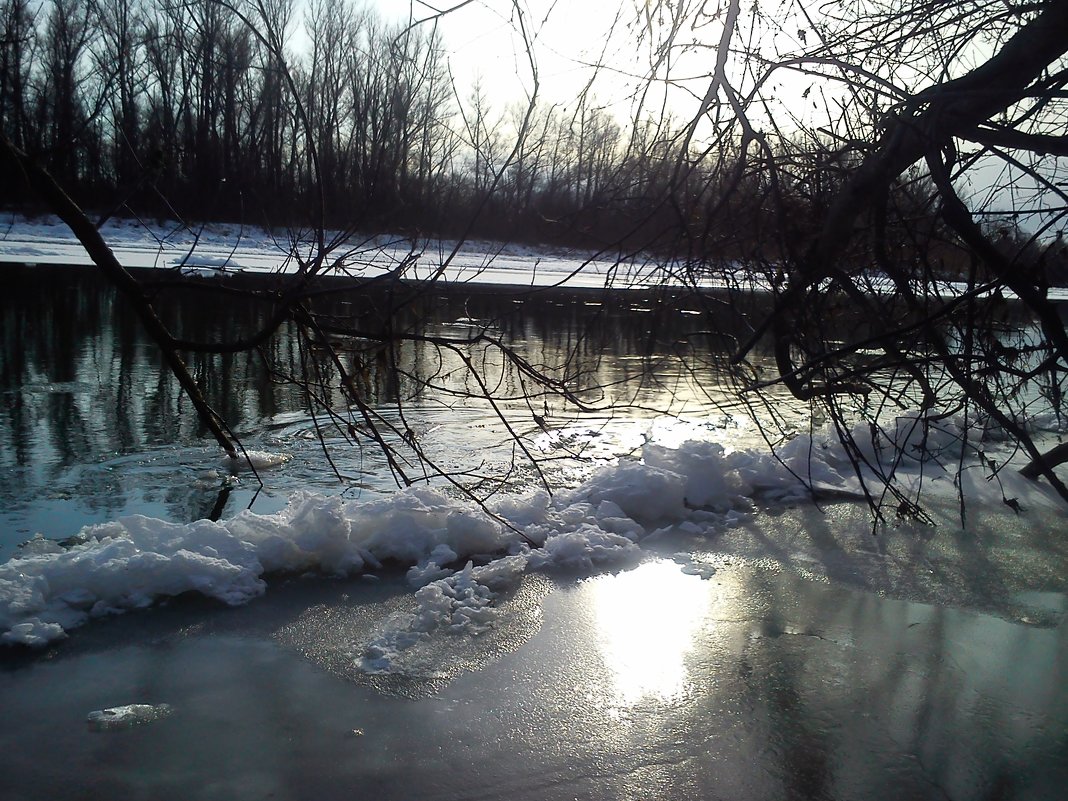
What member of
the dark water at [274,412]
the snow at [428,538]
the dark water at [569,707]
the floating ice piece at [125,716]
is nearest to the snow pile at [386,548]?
the snow at [428,538]

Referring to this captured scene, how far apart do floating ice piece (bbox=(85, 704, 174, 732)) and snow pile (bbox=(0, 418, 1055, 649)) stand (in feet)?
2.36

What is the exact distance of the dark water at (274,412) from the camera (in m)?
4.07

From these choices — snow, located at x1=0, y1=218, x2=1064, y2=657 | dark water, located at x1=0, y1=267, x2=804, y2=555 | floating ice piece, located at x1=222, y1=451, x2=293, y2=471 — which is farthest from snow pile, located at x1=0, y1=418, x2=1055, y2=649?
floating ice piece, located at x1=222, y1=451, x2=293, y2=471

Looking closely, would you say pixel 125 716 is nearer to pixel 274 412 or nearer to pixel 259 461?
pixel 259 461

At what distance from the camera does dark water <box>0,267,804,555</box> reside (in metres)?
4.07

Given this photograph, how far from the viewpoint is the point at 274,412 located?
28.4ft

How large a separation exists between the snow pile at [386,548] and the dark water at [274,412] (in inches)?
13.4

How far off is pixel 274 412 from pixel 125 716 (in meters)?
5.49

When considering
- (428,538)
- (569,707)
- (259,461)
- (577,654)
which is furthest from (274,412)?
(569,707)

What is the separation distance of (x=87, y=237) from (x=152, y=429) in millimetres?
4834

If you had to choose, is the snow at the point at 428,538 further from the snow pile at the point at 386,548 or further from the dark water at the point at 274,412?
the dark water at the point at 274,412

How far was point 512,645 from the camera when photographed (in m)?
4.14

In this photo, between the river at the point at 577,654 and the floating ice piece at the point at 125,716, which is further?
the floating ice piece at the point at 125,716

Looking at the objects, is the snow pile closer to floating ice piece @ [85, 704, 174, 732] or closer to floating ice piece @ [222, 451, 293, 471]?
floating ice piece @ [85, 704, 174, 732]
